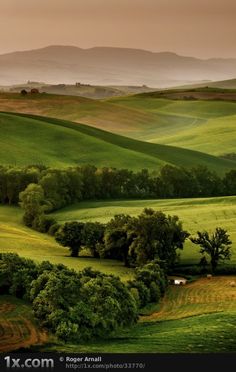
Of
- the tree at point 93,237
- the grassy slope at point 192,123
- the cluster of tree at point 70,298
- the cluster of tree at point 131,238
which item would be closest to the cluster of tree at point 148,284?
the cluster of tree at point 70,298

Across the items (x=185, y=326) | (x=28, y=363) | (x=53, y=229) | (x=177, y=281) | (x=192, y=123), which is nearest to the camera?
(x=28, y=363)

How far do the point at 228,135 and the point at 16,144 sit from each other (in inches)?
2008

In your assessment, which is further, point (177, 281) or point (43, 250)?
point (43, 250)

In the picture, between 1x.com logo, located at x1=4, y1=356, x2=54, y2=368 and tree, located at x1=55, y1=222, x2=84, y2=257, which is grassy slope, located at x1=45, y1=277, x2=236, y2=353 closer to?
1x.com logo, located at x1=4, y1=356, x2=54, y2=368

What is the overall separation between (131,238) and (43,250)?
288 inches

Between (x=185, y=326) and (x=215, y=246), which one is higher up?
(x=215, y=246)

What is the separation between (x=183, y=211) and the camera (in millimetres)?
75812

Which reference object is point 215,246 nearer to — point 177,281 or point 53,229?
point 177,281

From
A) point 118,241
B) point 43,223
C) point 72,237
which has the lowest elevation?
point 43,223

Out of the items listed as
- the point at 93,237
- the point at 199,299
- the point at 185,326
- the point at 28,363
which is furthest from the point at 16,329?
the point at 93,237

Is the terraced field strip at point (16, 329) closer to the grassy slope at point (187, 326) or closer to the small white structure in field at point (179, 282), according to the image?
the grassy slope at point (187, 326)

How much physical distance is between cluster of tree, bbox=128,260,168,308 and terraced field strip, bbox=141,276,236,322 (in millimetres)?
708

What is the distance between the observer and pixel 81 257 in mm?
59531

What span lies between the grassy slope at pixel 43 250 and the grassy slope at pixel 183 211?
8005 millimetres
